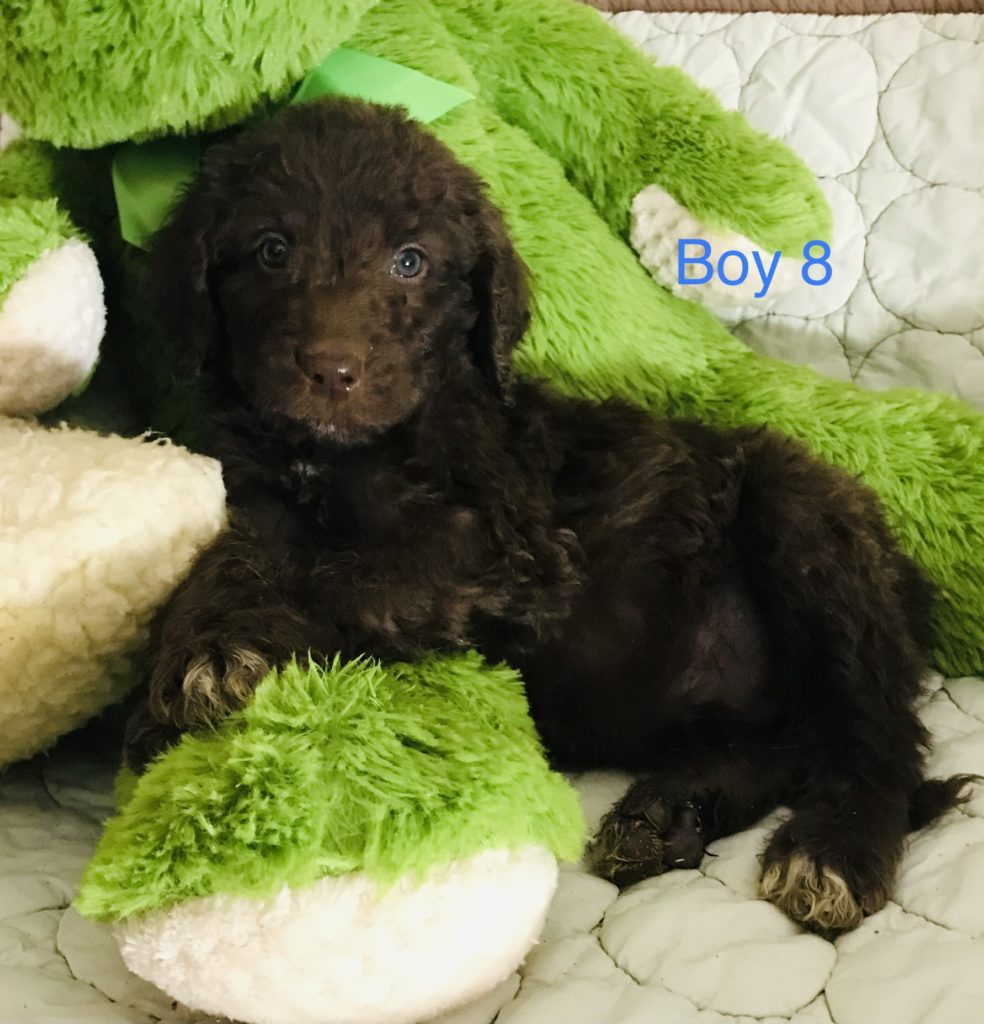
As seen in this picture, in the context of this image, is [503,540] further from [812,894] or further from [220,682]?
[812,894]

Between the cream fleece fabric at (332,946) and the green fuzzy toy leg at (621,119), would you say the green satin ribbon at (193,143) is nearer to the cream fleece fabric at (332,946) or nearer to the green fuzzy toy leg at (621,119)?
the green fuzzy toy leg at (621,119)

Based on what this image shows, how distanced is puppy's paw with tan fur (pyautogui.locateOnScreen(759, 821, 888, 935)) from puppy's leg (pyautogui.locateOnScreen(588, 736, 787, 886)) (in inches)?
5.8

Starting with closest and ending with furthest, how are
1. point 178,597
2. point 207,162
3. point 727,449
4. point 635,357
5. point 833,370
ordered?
1. point 178,597
2. point 207,162
3. point 727,449
4. point 635,357
5. point 833,370

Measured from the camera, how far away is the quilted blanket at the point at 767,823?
1.10m

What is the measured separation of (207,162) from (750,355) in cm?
112

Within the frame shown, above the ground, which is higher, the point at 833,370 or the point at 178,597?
the point at 833,370

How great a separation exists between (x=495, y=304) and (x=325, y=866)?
3.13ft

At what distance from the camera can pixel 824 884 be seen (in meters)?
1.31

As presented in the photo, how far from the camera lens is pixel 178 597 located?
1.32 m

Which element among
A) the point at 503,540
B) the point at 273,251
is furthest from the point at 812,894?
the point at 273,251

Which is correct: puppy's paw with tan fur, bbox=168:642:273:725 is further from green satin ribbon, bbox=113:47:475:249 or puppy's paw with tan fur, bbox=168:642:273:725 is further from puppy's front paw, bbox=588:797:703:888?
green satin ribbon, bbox=113:47:475:249

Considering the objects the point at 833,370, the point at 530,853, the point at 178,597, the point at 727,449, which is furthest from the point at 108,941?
the point at 833,370

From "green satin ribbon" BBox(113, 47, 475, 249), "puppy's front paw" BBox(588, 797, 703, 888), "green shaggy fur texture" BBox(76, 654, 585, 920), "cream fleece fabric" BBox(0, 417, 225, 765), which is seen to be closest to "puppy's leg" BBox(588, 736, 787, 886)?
"puppy's front paw" BBox(588, 797, 703, 888)

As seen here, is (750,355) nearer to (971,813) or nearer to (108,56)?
(971,813)
